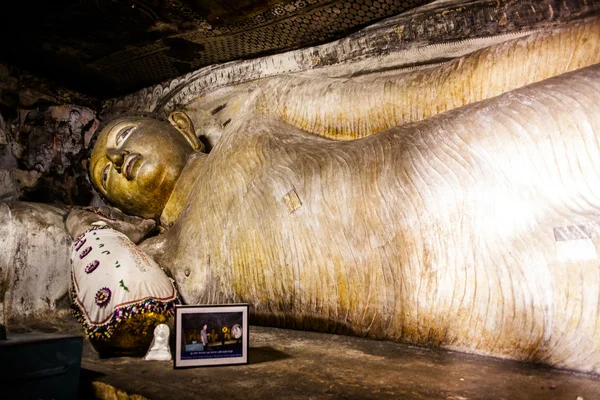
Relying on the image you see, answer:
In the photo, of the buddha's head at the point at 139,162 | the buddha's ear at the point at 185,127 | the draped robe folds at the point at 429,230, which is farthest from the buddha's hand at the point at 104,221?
the buddha's ear at the point at 185,127

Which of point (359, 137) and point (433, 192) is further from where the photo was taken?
point (359, 137)

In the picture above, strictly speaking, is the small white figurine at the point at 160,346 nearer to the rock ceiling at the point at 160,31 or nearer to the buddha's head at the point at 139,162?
the buddha's head at the point at 139,162

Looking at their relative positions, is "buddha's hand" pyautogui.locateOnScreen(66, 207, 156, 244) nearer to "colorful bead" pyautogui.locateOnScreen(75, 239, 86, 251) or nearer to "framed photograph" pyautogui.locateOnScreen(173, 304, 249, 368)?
"colorful bead" pyautogui.locateOnScreen(75, 239, 86, 251)

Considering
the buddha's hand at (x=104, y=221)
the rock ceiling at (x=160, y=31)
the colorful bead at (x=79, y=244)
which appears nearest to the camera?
the colorful bead at (x=79, y=244)

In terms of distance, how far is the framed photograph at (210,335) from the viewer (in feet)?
4.81

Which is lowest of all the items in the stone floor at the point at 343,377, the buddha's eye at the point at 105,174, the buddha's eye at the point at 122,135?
the stone floor at the point at 343,377

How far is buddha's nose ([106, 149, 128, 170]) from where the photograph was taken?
276cm

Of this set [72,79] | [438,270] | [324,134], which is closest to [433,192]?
[438,270]

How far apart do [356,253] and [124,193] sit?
177 cm

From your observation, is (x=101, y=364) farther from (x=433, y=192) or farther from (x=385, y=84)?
(x=385, y=84)

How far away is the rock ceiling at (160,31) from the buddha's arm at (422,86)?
48cm

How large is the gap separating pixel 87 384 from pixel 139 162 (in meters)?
1.66

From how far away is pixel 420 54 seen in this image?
8.58 ft

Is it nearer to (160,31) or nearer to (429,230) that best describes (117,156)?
(160,31)
